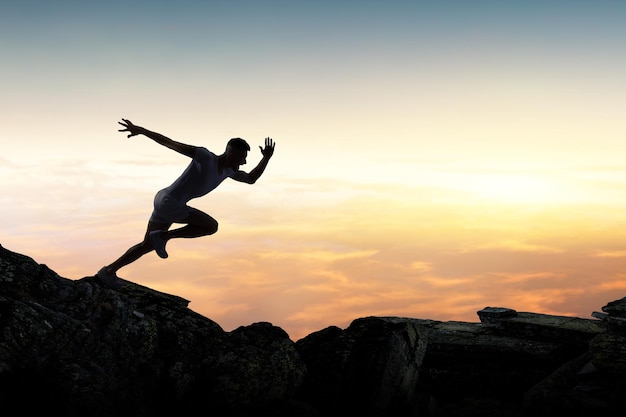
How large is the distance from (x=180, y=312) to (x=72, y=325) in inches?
149

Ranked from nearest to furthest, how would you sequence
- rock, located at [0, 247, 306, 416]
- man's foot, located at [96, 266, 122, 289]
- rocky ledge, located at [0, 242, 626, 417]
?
rock, located at [0, 247, 306, 416] → rocky ledge, located at [0, 242, 626, 417] → man's foot, located at [96, 266, 122, 289]

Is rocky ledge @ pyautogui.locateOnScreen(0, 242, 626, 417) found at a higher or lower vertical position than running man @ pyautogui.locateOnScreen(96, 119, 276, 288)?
lower

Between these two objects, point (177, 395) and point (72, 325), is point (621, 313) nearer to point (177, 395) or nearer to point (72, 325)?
point (177, 395)

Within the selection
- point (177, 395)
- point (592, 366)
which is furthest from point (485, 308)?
point (177, 395)

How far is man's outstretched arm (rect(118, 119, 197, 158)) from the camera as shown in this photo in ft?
53.4

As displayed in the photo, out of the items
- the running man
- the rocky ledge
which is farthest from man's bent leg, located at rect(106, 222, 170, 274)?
the rocky ledge

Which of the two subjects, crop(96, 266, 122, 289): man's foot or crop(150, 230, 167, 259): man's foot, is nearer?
crop(150, 230, 167, 259): man's foot

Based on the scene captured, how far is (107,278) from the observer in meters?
18.5

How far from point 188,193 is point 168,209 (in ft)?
2.26

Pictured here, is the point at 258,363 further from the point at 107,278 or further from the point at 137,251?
the point at 107,278

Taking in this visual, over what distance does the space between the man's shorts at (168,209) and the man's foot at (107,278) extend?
6.76ft

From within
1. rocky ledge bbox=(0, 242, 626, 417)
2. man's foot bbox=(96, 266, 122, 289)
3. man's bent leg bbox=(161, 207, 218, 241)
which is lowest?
rocky ledge bbox=(0, 242, 626, 417)

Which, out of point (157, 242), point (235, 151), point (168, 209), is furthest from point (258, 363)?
point (235, 151)

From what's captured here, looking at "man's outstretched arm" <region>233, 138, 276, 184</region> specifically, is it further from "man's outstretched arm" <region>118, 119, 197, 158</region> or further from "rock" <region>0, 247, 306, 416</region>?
"rock" <region>0, 247, 306, 416</region>
